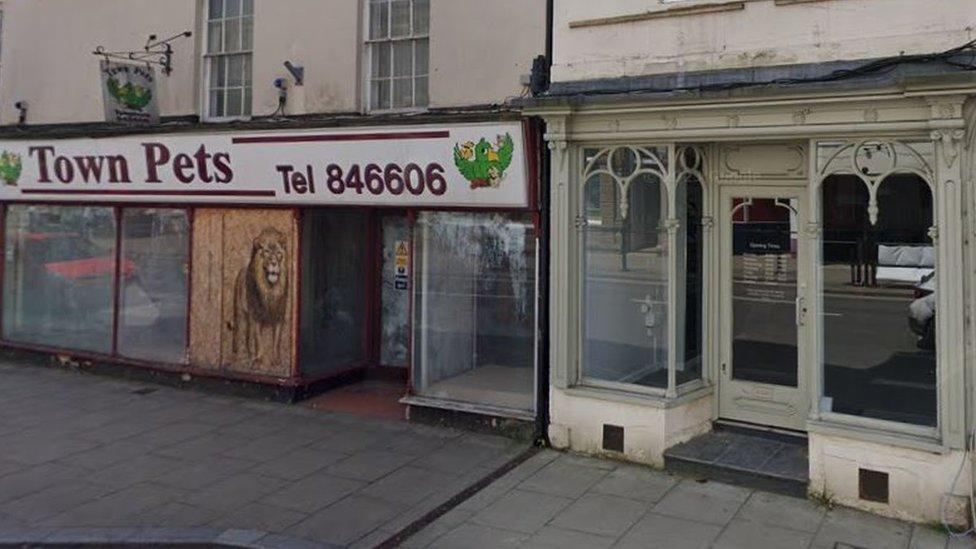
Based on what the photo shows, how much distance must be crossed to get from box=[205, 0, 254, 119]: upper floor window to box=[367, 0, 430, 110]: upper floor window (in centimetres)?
185

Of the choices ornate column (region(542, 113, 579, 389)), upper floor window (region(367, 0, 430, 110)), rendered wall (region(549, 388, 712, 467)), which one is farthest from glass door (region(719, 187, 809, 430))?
upper floor window (region(367, 0, 430, 110))

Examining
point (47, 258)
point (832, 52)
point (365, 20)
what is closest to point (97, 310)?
point (47, 258)

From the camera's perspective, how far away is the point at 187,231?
10.2 m

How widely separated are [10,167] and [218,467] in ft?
22.7

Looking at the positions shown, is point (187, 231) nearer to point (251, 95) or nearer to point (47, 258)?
point (251, 95)

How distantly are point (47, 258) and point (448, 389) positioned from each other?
6.92m

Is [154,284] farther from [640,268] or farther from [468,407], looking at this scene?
[640,268]

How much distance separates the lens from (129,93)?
32.2ft

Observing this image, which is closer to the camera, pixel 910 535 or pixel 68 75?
pixel 910 535

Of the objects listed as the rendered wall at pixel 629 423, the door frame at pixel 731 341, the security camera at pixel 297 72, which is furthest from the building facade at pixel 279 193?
the door frame at pixel 731 341

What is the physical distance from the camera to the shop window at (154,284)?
10297 mm

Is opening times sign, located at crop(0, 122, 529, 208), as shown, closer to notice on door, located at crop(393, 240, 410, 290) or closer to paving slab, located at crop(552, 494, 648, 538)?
notice on door, located at crop(393, 240, 410, 290)

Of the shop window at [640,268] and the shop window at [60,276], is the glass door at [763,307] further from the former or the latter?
the shop window at [60,276]

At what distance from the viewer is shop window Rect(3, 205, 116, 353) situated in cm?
1104
